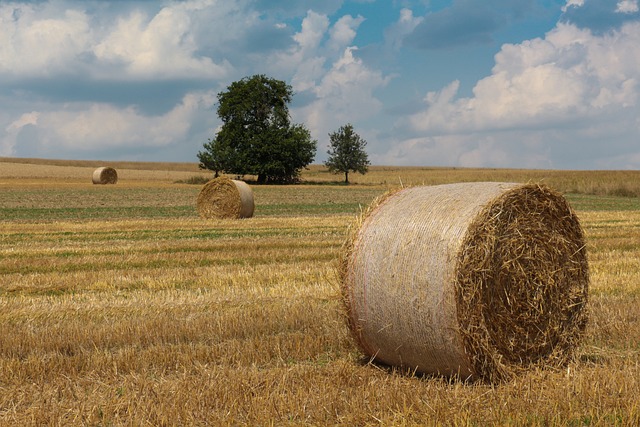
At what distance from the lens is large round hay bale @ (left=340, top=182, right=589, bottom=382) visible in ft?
19.5

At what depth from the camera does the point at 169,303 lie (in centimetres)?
898

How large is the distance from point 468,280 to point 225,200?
1966 centimetres

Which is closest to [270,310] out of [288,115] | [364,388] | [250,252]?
[364,388]

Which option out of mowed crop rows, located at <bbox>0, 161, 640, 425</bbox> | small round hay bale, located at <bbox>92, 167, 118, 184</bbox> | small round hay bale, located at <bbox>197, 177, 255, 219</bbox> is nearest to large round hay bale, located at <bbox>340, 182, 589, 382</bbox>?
mowed crop rows, located at <bbox>0, 161, 640, 425</bbox>

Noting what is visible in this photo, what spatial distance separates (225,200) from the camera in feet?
82.0

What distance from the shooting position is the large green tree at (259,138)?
62188 millimetres

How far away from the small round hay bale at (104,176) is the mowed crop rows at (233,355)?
4539 centimetres

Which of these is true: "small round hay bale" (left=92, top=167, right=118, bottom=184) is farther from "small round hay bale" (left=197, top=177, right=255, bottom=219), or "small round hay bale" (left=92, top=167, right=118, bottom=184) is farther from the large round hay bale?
the large round hay bale

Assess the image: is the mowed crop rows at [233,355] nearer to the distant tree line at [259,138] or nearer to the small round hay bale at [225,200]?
the small round hay bale at [225,200]

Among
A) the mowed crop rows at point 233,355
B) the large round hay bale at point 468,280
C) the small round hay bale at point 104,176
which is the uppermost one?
the small round hay bale at point 104,176

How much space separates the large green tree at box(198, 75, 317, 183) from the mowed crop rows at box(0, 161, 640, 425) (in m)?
48.5

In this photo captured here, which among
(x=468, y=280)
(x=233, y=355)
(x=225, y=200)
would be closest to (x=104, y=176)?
(x=225, y=200)

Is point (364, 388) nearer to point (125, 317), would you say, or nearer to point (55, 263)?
point (125, 317)

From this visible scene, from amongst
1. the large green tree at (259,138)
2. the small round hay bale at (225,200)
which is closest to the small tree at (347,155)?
the large green tree at (259,138)
